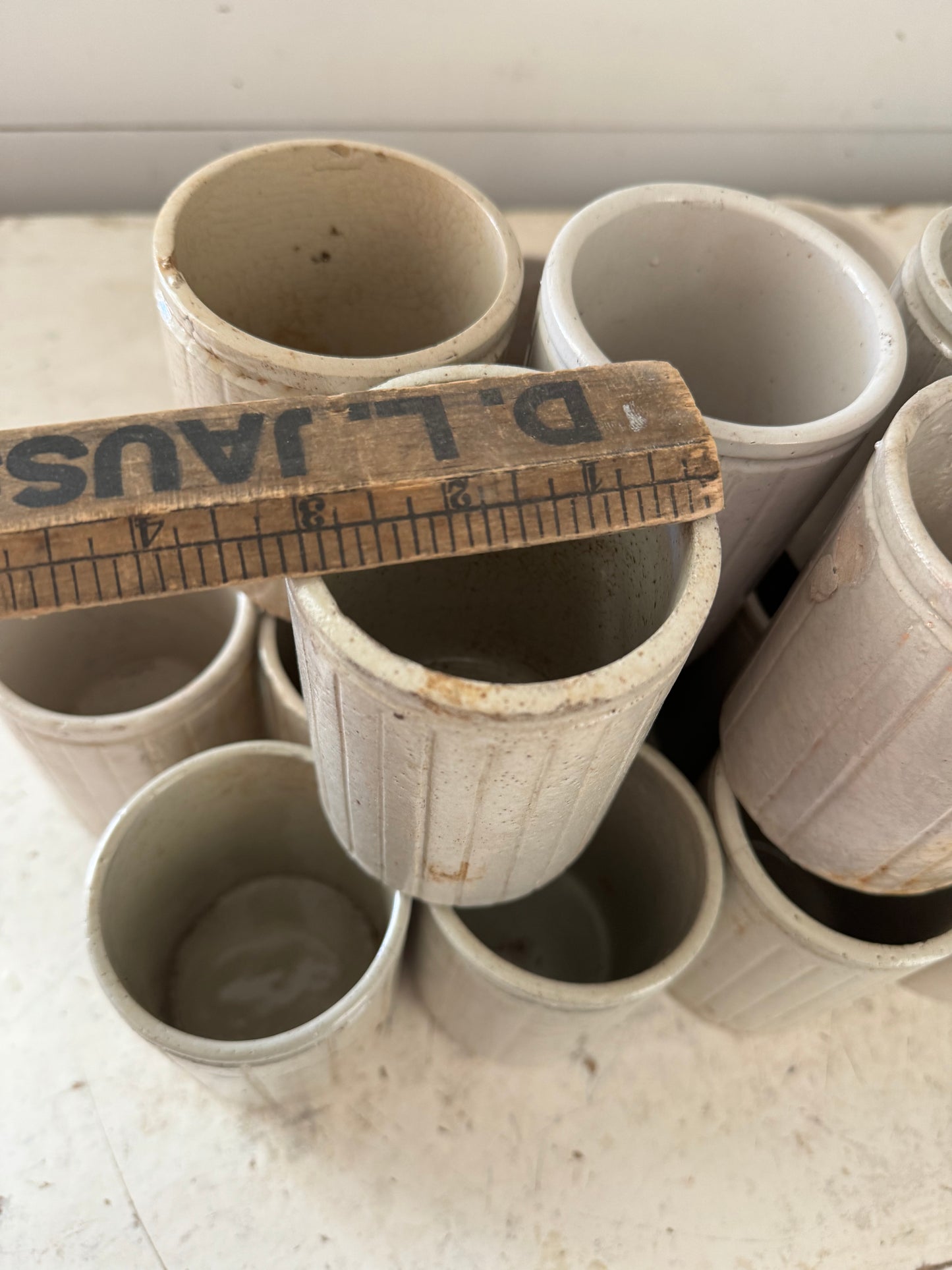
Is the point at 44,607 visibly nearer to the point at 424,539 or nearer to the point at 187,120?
the point at 424,539

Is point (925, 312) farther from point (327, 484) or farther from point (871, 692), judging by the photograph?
point (327, 484)

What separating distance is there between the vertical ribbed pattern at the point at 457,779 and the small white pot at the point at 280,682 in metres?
0.13

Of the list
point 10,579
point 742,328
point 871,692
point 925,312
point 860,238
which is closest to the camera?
point 10,579

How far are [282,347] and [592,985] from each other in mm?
493

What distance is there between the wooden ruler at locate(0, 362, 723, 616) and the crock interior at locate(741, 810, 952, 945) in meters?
0.39

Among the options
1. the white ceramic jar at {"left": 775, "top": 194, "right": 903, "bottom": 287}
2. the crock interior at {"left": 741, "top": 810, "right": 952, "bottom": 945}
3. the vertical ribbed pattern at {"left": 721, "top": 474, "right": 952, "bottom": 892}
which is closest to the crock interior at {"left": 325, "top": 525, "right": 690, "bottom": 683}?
the vertical ribbed pattern at {"left": 721, "top": 474, "right": 952, "bottom": 892}

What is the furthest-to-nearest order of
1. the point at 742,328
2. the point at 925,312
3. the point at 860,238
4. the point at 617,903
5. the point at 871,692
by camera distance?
1. the point at 860,238
2. the point at 617,903
3. the point at 742,328
4. the point at 925,312
5. the point at 871,692

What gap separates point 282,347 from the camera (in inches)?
24.4

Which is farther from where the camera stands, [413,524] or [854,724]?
[854,724]

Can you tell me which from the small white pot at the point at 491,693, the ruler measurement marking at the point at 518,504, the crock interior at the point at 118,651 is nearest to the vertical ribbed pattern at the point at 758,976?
the small white pot at the point at 491,693

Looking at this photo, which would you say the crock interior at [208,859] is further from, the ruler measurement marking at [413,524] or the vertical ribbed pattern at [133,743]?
the ruler measurement marking at [413,524]

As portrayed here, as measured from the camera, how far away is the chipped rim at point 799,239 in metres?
0.54

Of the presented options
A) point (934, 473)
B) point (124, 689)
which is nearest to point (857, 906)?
point (934, 473)

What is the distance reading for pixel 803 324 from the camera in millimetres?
672
